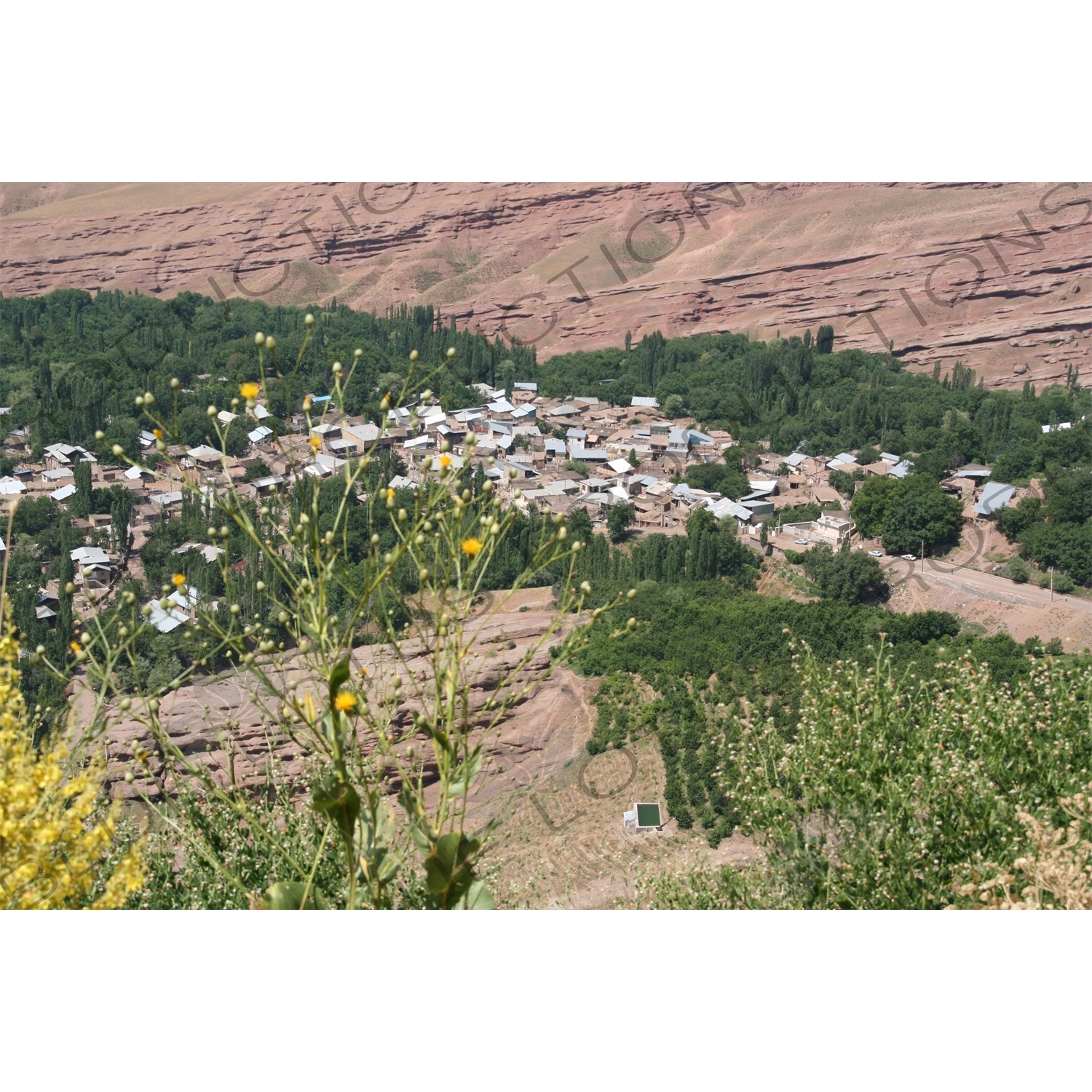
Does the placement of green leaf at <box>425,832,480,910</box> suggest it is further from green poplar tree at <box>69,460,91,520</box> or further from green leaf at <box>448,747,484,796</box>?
green poplar tree at <box>69,460,91,520</box>

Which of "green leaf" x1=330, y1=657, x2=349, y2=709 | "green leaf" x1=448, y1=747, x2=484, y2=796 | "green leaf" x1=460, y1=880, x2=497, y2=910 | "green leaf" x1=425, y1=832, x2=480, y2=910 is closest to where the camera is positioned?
"green leaf" x1=330, y1=657, x2=349, y2=709

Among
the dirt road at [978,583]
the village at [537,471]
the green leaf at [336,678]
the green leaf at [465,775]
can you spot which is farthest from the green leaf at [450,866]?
the dirt road at [978,583]

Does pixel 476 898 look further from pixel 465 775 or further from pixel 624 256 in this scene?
pixel 624 256

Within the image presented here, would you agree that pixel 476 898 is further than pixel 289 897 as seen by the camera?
Yes

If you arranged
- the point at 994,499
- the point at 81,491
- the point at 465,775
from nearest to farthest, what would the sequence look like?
the point at 465,775 → the point at 81,491 → the point at 994,499

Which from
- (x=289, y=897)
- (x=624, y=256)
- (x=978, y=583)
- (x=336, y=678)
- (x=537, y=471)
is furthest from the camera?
(x=624, y=256)

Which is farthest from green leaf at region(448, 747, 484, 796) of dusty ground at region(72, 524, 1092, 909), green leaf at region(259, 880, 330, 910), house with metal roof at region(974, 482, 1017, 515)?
house with metal roof at region(974, 482, 1017, 515)

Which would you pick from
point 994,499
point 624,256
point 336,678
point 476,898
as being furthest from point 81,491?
point 624,256
